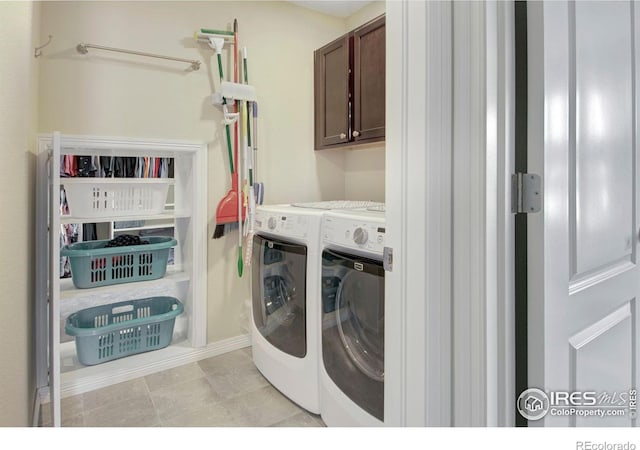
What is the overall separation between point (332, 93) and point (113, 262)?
72.6 inches

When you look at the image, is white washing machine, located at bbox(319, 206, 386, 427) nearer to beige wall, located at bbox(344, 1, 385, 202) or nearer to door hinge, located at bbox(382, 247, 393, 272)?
door hinge, located at bbox(382, 247, 393, 272)

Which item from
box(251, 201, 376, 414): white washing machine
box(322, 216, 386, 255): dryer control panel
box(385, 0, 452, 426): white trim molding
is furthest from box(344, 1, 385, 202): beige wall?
box(385, 0, 452, 426): white trim molding

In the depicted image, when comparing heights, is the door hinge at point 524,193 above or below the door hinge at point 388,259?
above

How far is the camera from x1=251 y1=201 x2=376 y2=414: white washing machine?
1.80 m

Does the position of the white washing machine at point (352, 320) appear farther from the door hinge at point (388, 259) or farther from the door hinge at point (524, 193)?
the door hinge at point (524, 193)

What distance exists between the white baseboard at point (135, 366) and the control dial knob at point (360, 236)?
5.02 ft

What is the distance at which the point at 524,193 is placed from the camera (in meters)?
0.87

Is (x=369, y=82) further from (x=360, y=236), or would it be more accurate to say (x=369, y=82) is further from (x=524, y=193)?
(x=524, y=193)

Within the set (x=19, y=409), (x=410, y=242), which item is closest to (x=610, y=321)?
(x=410, y=242)

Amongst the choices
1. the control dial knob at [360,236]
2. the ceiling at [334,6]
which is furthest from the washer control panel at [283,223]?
the ceiling at [334,6]

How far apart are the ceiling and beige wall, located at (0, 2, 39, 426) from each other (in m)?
1.89

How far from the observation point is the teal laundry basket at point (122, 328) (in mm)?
2199

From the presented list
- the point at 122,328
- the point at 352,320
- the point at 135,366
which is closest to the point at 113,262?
the point at 122,328

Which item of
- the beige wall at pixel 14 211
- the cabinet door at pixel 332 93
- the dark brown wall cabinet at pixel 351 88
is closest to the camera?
the beige wall at pixel 14 211
